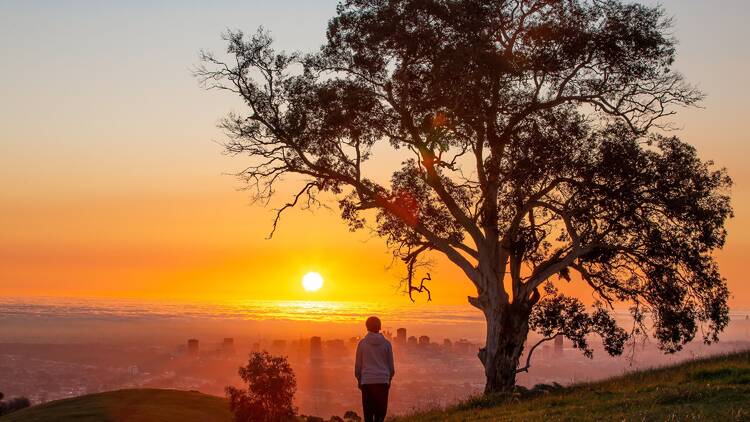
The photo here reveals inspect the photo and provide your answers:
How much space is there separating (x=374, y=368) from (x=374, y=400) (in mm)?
832

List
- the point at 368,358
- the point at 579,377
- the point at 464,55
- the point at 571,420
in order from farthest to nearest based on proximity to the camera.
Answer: the point at 579,377
the point at 464,55
the point at 368,358
the point at 571,420

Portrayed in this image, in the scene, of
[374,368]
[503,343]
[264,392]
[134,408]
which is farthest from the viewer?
[503,343]

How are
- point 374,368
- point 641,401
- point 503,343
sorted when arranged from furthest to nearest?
point 503,343 → point 641,401 → point 374,368

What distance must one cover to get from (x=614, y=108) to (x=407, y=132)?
27.1ft

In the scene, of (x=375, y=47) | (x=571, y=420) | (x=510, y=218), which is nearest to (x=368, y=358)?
(x=571, y=420)

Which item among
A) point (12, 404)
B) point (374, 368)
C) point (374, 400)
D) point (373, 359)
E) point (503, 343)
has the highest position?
point (503, 343)

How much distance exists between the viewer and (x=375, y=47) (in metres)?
31.9

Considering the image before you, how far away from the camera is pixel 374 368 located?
19734 mm

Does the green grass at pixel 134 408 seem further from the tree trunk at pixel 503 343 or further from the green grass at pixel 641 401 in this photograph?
the tree trunk at pixel 503 343

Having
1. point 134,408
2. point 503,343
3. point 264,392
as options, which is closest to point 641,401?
point 503,343

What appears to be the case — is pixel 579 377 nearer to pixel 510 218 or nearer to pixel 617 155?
pixel 510 218

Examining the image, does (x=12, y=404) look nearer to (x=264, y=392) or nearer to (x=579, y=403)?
(x=264, y=392)

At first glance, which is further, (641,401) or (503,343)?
(503,343)

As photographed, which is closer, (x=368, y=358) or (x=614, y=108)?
(x=368, y=358)
